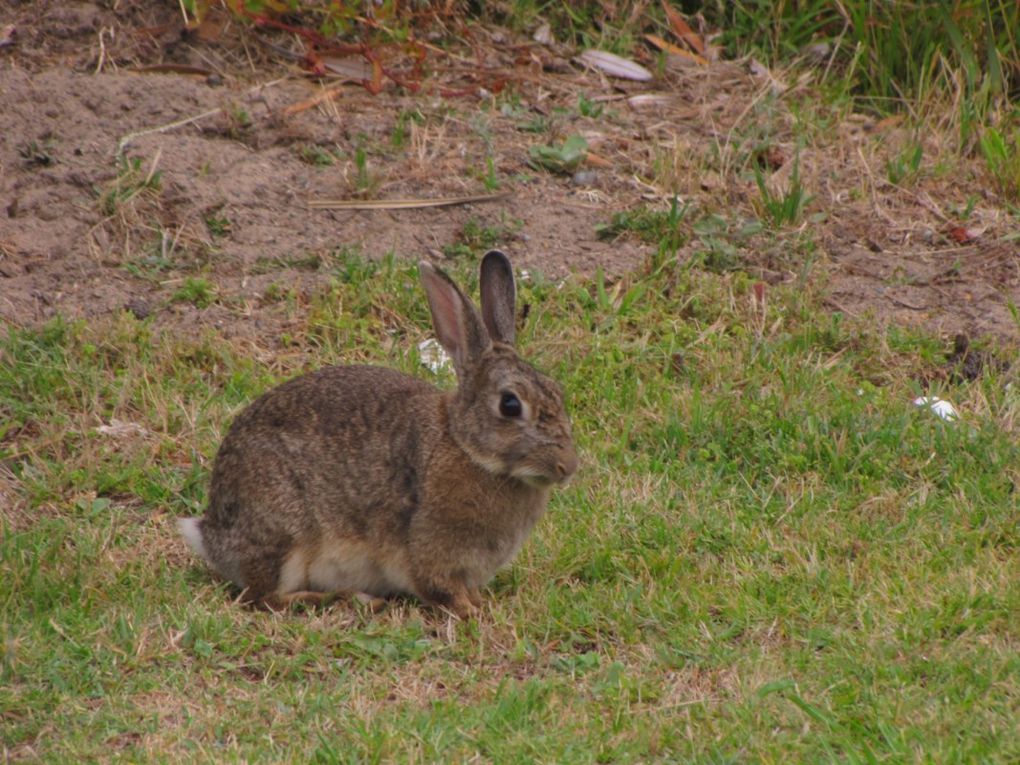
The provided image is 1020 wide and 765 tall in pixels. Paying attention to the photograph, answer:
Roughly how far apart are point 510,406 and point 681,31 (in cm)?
482

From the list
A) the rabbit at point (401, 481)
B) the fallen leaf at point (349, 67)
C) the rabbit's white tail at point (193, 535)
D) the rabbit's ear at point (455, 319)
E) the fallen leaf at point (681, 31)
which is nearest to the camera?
the rabbit at point (401, 481)

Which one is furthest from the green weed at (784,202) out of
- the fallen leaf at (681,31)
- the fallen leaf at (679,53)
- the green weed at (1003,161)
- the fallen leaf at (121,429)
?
the fallen leaf at (121,429)

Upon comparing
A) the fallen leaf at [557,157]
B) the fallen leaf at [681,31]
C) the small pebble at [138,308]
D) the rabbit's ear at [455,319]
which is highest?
the rabbit's ear at [455,319]

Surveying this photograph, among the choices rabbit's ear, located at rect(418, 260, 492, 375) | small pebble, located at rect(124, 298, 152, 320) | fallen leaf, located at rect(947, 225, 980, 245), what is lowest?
small pebble, located at rect(124, 298, 152, 320)

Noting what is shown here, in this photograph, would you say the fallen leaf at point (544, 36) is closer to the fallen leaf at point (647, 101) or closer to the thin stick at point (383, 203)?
the fallen leaf at point (647, 101)

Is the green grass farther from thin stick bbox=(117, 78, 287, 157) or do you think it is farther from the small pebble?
thin stick bbox=(117, 78, 287, 157)

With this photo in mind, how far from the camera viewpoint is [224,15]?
8711 millimetres

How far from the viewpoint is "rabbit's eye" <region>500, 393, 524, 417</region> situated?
5.14 m

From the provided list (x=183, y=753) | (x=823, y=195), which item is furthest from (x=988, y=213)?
(x=183, y=753)

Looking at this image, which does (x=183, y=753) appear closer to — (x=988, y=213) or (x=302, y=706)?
(x=302, y=706)

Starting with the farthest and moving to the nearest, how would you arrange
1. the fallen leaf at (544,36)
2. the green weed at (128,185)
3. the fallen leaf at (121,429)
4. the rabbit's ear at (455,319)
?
the fallen leaf at (544,36) → the green weed at (128,185) → the fallen leaf at (121,429) → the rabbit's ear at (455,319)

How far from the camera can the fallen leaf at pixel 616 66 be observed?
905 centimetres

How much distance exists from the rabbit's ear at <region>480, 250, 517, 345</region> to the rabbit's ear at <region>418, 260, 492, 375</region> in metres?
0.14

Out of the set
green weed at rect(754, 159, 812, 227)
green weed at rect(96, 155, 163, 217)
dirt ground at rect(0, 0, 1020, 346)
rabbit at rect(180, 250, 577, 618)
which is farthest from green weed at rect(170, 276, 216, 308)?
green weed at rect(754, 159, 812, 227)
